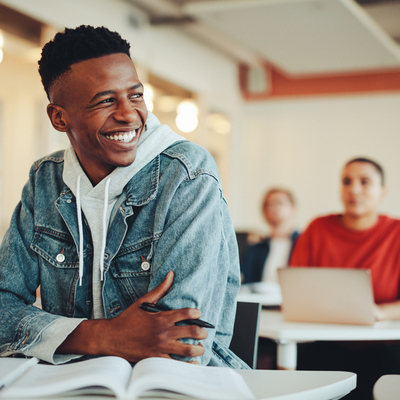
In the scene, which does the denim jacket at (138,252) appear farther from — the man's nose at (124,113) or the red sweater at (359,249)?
the red sweater at (359,249)

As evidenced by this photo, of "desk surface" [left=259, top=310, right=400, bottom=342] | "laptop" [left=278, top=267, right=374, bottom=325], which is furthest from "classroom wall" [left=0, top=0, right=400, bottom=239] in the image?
"desk surface" [left=259, top=310, right=400, bottom=342]

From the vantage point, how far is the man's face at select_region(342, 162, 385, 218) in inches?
110

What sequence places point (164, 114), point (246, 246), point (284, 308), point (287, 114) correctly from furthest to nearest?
point (287, 114)
point (164, 114)
point (246, 246)
point (284, 308)

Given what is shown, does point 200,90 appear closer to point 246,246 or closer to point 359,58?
point 359,58

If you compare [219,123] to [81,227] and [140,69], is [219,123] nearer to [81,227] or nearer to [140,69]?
[140,69]

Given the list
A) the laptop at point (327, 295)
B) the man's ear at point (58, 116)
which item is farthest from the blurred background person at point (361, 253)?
the man's ear at point (58, 116)

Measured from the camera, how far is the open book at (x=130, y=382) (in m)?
0.92

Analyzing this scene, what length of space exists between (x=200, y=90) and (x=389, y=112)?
8.00 ft

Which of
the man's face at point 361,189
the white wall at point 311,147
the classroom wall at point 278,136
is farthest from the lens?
the white wall at point 311,147

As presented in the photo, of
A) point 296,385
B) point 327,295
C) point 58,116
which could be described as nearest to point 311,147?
point 327,295

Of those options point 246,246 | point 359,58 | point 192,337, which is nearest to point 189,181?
point 192,337

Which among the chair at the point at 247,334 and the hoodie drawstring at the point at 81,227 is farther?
the chair at the point at 247,334

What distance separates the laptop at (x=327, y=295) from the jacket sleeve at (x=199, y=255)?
72cm

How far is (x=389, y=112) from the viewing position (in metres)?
7.09
